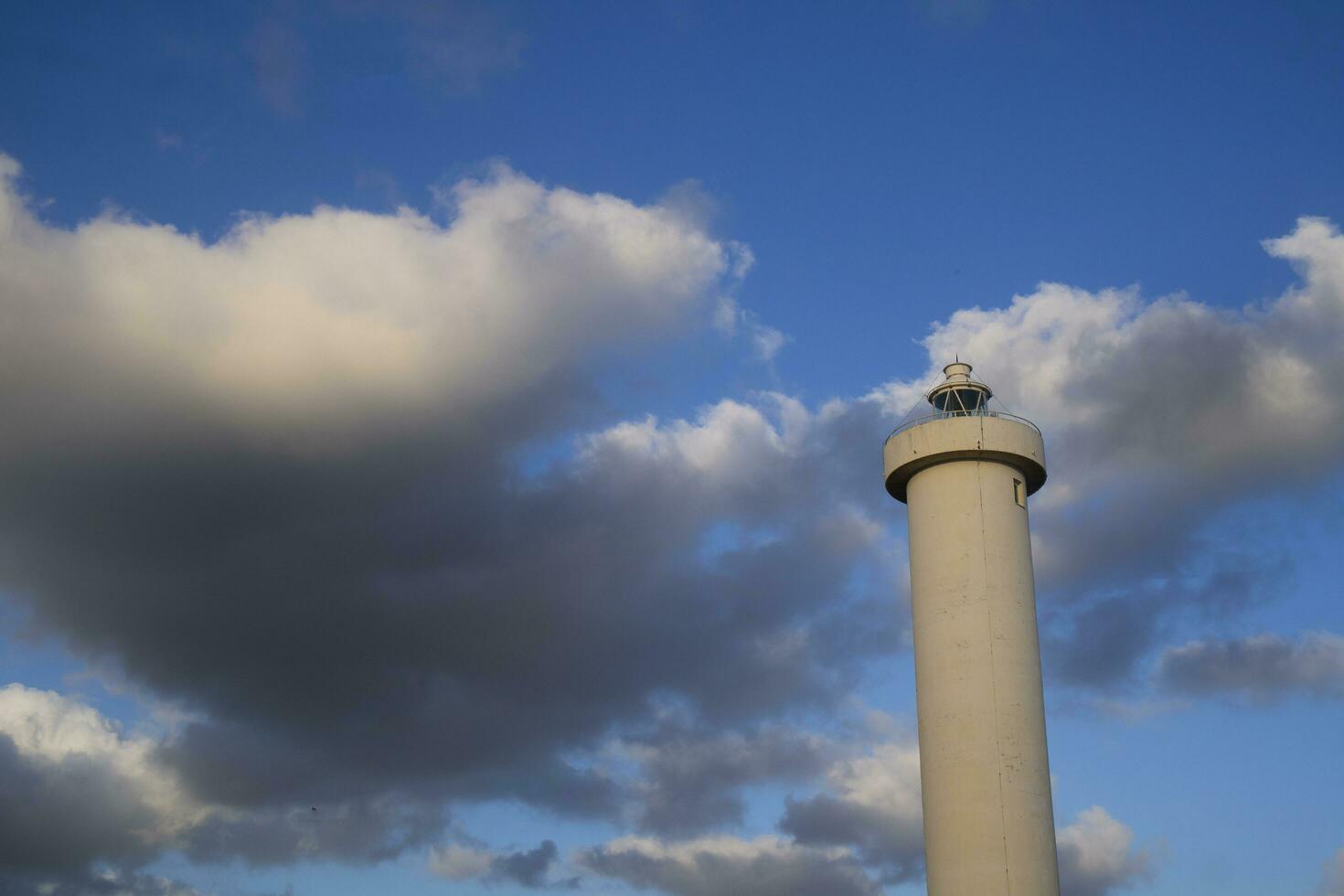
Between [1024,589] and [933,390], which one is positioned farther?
[933,390]

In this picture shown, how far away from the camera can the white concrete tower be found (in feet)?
161

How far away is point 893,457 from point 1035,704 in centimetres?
1131

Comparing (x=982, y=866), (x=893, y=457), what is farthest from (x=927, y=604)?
(x=982, y=866)

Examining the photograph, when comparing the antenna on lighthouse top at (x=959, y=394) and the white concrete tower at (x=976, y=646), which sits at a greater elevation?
the antenna on lighthouse top at (x=959, y=394)

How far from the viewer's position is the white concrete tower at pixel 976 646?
161ft

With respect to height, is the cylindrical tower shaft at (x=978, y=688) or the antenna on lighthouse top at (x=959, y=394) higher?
the antenna on lighthouse top at (x=959, y=394)

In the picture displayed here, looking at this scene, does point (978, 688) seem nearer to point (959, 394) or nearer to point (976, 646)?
point (976, 646)

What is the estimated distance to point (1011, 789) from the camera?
49.4 metres

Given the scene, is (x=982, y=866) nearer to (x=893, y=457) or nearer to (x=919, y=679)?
(x=919, y=679)

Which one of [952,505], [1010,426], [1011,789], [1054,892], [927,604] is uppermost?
[1010,426]

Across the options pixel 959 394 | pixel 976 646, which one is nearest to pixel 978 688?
pixel 976 646

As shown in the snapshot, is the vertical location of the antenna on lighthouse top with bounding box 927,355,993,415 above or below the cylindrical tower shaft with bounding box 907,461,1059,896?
above

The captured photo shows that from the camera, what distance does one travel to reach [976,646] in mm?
51312

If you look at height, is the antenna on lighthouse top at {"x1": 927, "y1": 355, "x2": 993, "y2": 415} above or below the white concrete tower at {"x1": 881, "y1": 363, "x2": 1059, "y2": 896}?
above
